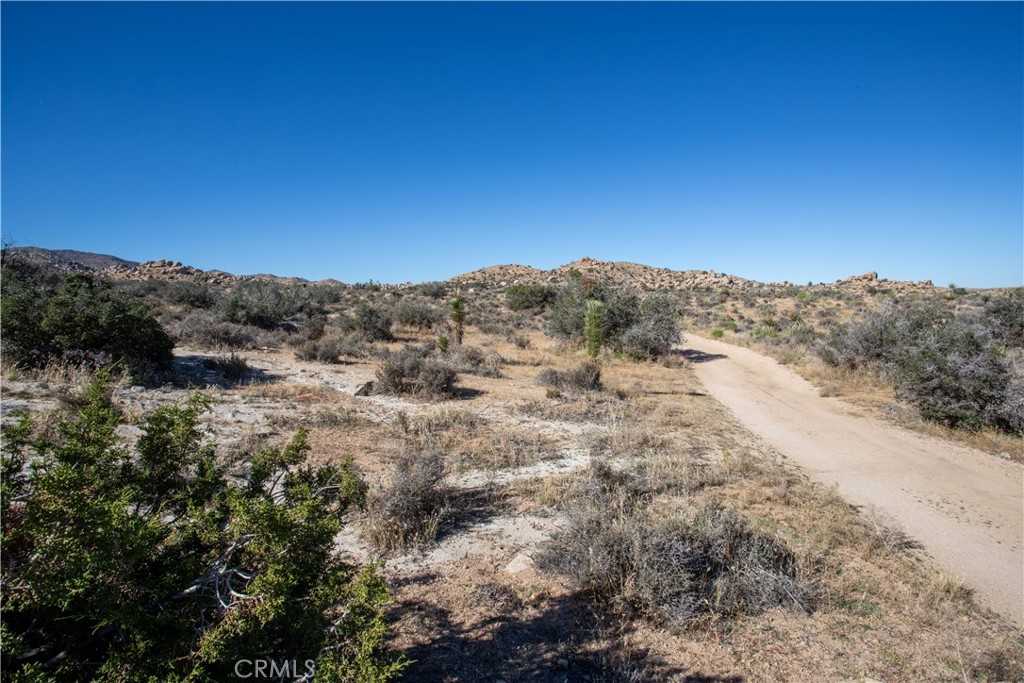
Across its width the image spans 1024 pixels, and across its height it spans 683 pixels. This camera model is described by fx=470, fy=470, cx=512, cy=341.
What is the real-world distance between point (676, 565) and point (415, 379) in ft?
27.0

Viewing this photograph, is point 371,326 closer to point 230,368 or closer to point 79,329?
point 230,368

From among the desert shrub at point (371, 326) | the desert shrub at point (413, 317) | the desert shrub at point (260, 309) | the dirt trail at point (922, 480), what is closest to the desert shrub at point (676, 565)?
the dirt trail at point (922, 480)

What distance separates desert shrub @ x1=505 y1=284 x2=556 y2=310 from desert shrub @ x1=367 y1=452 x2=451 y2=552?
2975 cm

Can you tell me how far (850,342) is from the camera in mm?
15383

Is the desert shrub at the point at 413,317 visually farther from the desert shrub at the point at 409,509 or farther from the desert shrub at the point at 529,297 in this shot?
the desert shrub at the point at 409,509

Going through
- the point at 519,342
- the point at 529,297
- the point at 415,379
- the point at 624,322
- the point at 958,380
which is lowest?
the point at 415,379

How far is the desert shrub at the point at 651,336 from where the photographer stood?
59.5 ft

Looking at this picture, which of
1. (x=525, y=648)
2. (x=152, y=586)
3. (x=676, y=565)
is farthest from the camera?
(x=676, y=565)

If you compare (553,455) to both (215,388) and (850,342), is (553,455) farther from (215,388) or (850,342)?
(850,342)

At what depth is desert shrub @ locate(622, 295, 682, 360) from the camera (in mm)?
18125

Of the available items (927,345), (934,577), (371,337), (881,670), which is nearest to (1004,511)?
(934,577)

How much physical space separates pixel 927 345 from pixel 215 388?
1624 cm

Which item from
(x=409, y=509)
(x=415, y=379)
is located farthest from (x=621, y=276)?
(x=409, y=509)

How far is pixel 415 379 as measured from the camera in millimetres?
11406
